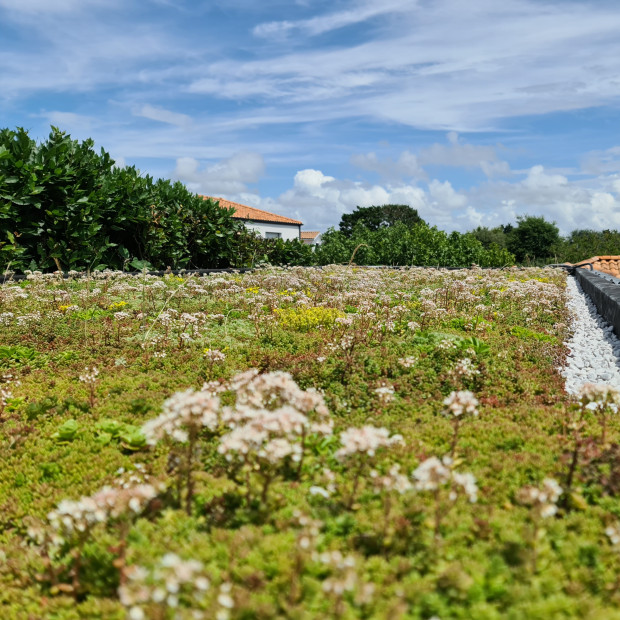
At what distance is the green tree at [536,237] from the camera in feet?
221

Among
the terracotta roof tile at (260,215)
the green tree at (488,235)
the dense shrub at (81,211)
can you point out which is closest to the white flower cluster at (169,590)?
the dense shrub at (81,211)

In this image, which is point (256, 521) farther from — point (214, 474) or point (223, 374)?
point (223, 374)

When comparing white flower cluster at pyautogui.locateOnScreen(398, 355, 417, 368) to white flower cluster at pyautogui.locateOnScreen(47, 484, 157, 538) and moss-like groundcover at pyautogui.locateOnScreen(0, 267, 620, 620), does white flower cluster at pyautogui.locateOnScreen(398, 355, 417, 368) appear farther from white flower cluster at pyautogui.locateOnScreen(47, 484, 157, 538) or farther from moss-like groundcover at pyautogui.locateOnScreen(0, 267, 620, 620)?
white flower cluster at pyautogui.locateOnScreen(47, 484, 157, 538)

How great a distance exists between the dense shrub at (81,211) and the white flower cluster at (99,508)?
10.7 metres

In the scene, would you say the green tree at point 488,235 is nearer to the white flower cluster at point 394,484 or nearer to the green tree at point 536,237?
the green tree at point 536,237

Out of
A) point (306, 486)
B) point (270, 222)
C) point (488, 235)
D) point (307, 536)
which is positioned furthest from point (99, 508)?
point (488, 235)

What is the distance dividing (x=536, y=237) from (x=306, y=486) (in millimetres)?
71214

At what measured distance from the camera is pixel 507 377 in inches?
320

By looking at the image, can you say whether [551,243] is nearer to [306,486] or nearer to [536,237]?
[536,237]

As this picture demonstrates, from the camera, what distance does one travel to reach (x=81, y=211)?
17188mm

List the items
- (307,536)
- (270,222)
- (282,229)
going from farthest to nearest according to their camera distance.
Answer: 1. (282,229)
2. (270,222)
3. (307,536)

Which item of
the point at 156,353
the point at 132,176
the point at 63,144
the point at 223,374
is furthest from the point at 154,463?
the point at 132,176

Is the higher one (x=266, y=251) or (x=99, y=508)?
(x=266, y=251)

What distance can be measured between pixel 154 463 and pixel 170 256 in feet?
57.4
